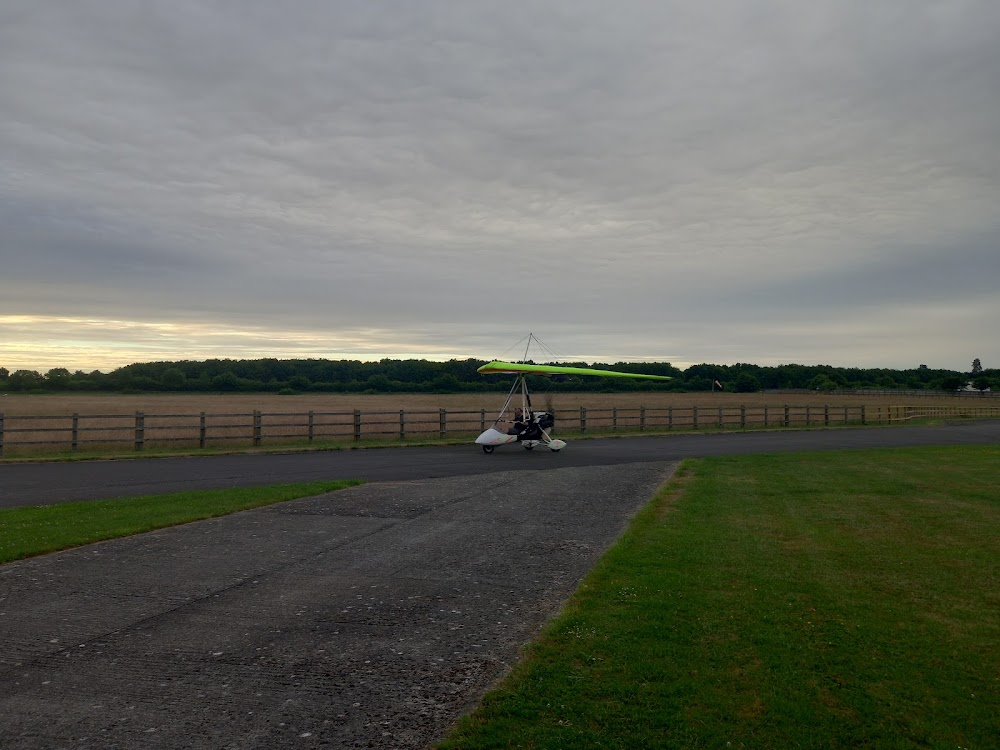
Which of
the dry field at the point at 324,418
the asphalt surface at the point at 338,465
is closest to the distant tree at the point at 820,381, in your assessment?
the dry field at the point at 324,418

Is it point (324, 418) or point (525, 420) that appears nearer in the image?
point (525, 420)

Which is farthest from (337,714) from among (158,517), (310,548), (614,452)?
(614,452)

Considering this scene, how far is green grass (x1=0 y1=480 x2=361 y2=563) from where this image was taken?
32.8 feet

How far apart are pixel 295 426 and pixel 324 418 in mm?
19275

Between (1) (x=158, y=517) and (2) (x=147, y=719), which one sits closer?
(2) (x=147, y=719)

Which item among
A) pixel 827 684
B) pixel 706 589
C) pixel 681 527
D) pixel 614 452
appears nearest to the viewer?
pixel 827 684

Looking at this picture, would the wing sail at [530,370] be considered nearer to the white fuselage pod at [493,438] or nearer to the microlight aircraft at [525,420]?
the microlight aircraft at [525,420]

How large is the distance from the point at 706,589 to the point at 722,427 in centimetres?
3448

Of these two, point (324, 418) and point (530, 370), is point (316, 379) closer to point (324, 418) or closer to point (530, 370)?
point (324, 418)

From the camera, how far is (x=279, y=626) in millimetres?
6543

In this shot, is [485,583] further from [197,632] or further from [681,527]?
[681,527]

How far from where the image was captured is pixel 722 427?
1592 inches

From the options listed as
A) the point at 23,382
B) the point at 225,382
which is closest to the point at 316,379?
the point at 225,382

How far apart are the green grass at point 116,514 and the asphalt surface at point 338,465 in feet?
4.74
